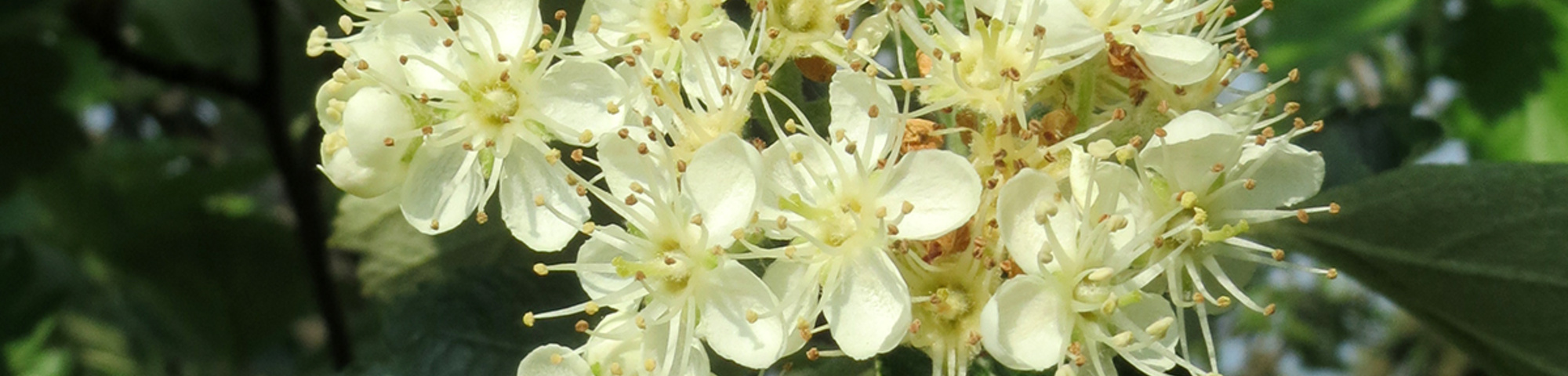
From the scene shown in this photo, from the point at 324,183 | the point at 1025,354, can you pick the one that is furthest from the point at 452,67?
the point at 324,183

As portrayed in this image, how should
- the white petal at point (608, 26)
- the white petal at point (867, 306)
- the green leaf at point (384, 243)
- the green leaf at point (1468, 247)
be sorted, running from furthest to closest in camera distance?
the green leaf at point (384, 243) < the green leaf at point (1468, 247) < the white petal at point (608, 26) < the white petal at point (867, 306)

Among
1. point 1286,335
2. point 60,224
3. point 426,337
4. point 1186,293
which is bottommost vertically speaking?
point 1286,335

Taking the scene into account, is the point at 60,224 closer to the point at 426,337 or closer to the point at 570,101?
the point at 426,337

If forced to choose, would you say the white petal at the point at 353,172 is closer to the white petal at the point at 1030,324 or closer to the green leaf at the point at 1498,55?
the white petal at the point at 1030,324

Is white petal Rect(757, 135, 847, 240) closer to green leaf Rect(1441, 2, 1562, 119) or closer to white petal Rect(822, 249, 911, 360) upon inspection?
white petal Rect(822, 249, 911, 360)

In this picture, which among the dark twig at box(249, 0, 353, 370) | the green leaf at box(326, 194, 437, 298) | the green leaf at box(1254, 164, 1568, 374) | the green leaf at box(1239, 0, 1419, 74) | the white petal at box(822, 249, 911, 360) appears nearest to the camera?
the white petal at box(822, 249, 911, 360)

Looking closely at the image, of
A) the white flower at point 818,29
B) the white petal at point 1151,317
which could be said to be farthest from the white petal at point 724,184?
the white petal at point 1151,317

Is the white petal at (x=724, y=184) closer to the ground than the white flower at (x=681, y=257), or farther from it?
farther from it

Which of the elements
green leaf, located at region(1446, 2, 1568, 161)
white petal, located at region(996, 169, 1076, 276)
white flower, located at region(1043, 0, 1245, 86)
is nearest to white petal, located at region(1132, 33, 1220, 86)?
white flower, located at region(1043, 0, 1245, 86)
